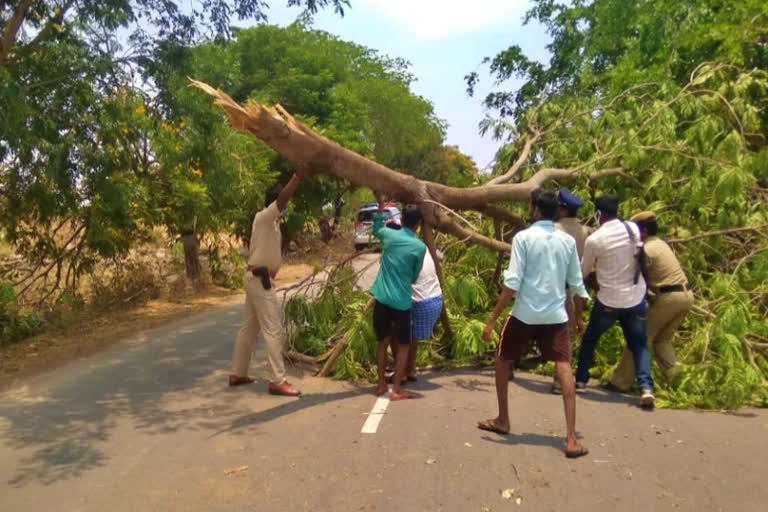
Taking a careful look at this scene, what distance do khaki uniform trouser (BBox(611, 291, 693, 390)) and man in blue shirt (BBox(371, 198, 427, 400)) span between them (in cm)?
188

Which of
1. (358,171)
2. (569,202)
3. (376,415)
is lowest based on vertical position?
(376,415)

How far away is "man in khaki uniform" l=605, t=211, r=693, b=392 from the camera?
621 cm

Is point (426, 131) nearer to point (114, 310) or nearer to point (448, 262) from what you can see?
point (114, 310)

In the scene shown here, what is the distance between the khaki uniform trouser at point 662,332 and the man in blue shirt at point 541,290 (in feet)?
4.79

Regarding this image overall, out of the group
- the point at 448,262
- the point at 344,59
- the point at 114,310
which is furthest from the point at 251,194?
the point at 344,59

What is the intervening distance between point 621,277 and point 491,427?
1798mm

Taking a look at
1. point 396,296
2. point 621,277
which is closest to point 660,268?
point 621,277

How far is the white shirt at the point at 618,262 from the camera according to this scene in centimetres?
609

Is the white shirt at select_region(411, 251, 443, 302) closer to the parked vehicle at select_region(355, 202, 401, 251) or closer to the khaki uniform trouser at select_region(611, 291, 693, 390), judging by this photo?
the parked vehicle at select_region(355, 202, 401, 251)

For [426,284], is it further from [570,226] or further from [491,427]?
[491,427]

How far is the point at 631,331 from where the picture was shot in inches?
240

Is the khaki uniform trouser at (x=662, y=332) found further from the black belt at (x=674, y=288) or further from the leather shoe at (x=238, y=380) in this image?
the leather shoe at (x=238, y=380)

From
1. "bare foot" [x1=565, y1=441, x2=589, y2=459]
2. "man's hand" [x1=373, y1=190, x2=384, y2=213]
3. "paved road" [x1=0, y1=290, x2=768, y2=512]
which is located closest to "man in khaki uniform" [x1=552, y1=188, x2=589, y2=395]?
"paved road" [x1=0, y1=290, x2=768, y2=512]

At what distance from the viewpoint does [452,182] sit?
9641 millimetres
